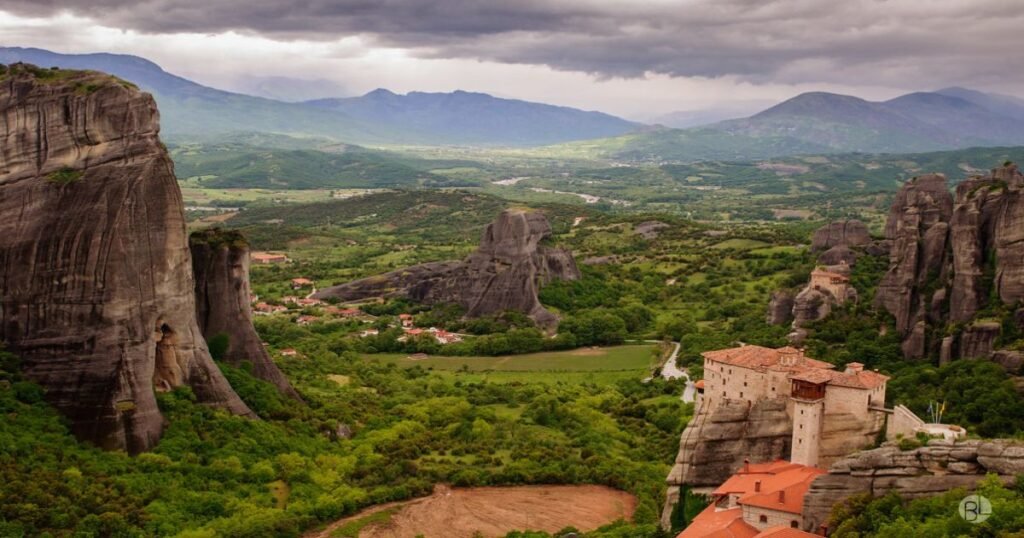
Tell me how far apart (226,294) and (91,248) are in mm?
14245

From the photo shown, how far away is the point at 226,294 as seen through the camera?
67.7 meters

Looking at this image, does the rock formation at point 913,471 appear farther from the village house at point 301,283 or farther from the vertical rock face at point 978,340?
the village house at point 301,283

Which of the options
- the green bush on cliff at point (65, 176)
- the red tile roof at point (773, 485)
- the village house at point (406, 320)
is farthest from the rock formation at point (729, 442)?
the village house at point (406, 320)

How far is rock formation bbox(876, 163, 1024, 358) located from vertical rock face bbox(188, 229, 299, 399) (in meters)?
47.4

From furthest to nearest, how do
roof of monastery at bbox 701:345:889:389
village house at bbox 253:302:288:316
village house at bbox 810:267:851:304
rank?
village house at bbox 253:302:288:316 → village house at bbox 810:267:851:304 → roof of monastery at bbox 701:345:889:389

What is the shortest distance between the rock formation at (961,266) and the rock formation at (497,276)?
168 feet

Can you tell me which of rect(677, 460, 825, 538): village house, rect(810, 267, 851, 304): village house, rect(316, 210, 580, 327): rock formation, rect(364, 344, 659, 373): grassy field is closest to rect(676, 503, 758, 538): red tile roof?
rect(677, 460, 825, 538): village house

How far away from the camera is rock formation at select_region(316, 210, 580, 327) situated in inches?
5037

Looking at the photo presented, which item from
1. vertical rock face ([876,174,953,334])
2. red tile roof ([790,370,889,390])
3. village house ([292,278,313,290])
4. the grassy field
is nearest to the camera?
red tile roof ([790,370,889,390])

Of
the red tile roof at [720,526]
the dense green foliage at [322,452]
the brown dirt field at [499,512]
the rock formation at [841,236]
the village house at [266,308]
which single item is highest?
the rock formation at [841,236]

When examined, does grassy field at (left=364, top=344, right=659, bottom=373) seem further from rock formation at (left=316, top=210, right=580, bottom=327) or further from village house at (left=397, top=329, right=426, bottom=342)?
rock formation at (left=316, top=210, right=580, bottom=327)

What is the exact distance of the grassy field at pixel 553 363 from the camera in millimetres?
103375

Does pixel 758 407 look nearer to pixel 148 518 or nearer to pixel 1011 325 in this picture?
pixel 1011 325

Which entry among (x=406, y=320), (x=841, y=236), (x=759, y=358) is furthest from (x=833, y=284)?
(x=406, y=320)
